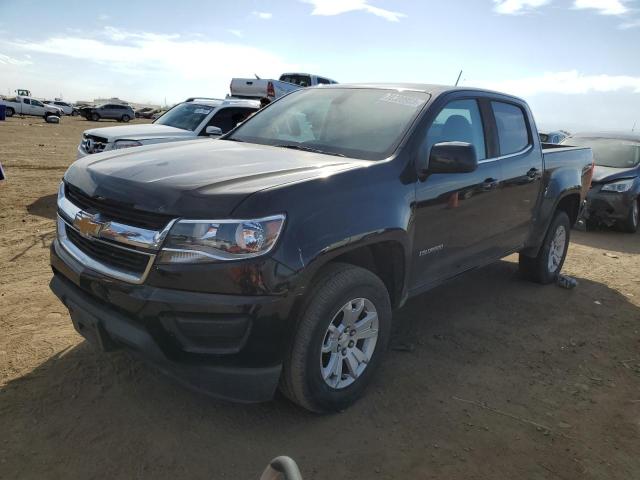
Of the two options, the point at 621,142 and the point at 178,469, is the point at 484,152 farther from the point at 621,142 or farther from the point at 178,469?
the point at 621,142

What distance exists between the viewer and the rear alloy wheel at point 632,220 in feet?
28.5

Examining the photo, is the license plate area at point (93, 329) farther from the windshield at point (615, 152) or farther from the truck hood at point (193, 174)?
the windshield at point (615, 152)

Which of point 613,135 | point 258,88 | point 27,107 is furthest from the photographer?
point 27,107

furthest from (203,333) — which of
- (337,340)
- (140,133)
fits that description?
(140,133)

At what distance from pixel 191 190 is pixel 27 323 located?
7.24ft

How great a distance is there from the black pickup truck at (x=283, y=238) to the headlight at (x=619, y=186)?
593 centimetres

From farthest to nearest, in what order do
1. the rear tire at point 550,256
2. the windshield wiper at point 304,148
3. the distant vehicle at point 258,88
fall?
the distant vehicle at point 258,88 → the rear tire at point 550,256 → the windshield wiper at point 304,148

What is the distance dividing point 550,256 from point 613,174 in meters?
4.40

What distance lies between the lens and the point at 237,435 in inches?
107

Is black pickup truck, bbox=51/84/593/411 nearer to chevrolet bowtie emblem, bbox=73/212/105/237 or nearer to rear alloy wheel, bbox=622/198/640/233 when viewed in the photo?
chevrolet bowtie emblem, bbox=73/212/105/237

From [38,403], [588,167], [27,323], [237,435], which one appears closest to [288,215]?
[237,435]

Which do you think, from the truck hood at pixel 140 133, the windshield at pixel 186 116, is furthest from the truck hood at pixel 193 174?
the windshield at pixel 186 116

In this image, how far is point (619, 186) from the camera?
8.67 m

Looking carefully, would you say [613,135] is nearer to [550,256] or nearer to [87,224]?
[550,256]
